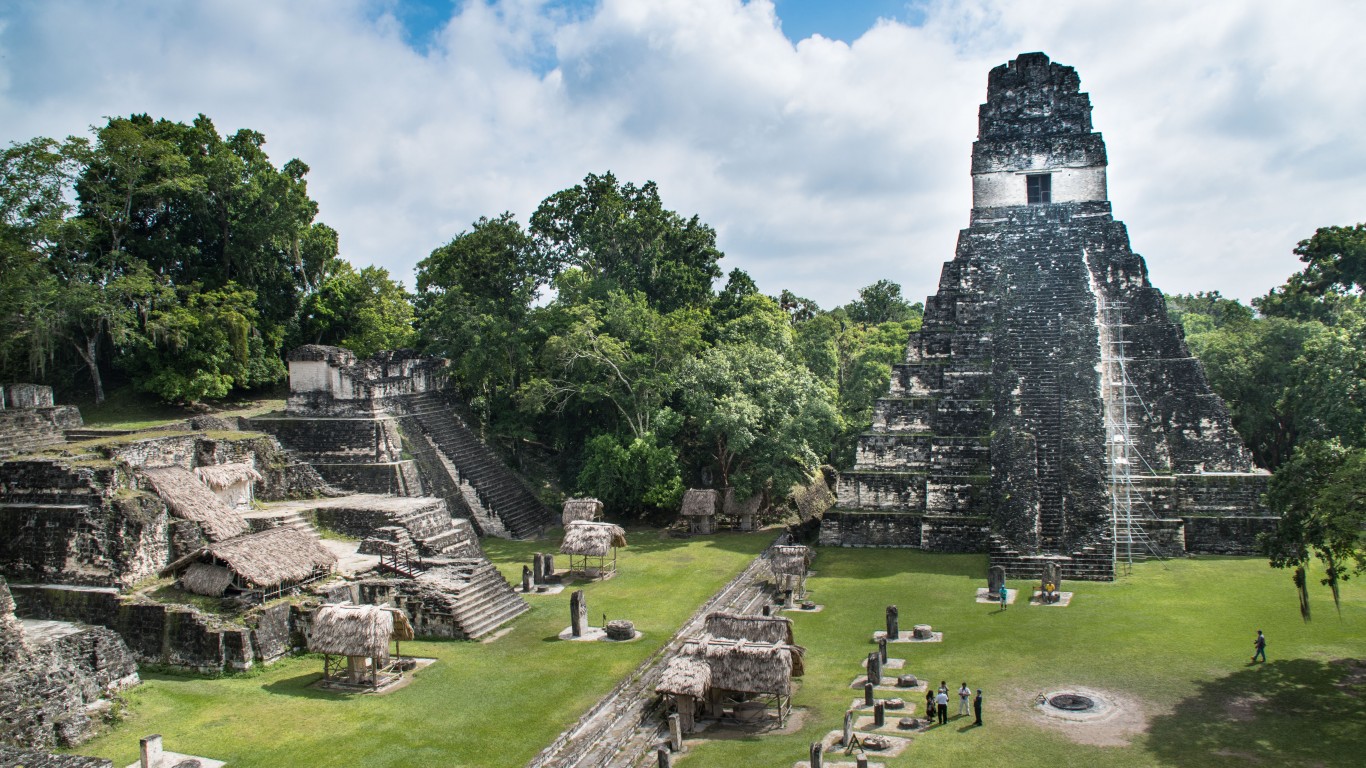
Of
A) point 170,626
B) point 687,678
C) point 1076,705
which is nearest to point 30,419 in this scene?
point 170,626

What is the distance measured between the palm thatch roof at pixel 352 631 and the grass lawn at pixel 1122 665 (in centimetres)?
552

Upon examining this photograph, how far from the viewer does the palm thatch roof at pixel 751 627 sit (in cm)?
1481

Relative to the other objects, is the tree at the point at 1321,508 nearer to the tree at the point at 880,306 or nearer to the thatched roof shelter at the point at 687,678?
the thatched roof shelter at the point at 687,678

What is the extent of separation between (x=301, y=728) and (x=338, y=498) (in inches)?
448

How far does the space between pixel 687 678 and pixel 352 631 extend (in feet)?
18.1

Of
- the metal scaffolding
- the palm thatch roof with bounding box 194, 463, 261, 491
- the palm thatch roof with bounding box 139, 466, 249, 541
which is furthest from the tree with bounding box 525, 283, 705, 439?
the metal scaffolding

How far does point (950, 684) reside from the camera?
1430cm

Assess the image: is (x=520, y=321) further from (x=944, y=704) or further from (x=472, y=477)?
(x=944, y=704)

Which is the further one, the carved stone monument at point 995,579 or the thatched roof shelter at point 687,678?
the carved stone monument at point 995,579

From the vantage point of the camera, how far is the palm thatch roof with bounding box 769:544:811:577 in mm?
19125

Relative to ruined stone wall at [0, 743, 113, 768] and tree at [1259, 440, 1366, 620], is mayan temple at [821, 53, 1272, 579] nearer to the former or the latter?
tree at [1259, 440, 1366, 620]

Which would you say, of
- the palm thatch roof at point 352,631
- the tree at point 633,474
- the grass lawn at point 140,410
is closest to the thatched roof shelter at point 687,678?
the palm thatch roof at point 352,631

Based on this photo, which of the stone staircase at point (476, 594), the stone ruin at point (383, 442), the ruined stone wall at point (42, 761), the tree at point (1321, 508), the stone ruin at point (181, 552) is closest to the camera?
the ruined stone wall at point (42, 761)

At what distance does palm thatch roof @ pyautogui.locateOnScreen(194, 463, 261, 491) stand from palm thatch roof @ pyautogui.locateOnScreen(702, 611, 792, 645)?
12.4m
